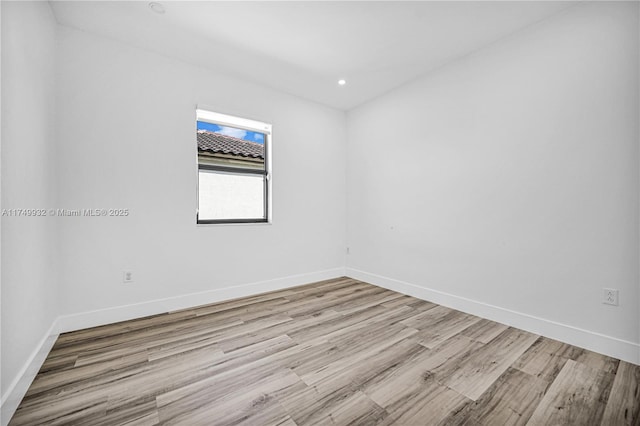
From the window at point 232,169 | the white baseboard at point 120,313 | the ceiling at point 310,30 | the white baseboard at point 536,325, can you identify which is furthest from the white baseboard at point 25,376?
the white baseboard at point 536,325

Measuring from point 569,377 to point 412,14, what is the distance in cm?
292

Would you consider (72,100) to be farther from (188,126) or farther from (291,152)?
(291,152)

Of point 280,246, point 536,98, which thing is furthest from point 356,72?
point 280,246

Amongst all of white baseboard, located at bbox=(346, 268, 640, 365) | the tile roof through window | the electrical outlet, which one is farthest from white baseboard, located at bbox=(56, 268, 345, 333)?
the electrical outlet

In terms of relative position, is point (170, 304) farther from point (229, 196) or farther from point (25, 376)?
point (229, 196)

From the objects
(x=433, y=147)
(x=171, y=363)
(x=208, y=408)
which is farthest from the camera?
(x=433, y=147)

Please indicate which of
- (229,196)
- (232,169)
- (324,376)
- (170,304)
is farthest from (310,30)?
(170,304)

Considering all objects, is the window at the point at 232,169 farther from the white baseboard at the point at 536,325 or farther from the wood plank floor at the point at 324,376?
the white baseboard at the point at 536,325

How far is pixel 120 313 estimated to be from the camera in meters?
2.62

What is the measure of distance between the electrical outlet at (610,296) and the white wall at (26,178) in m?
3.90

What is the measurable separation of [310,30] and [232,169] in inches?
71.6

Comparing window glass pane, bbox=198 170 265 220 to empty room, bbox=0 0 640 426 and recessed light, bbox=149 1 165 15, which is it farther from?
recessed light, bbox=149 1 165 15

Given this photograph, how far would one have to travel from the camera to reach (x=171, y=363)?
6.31 feet

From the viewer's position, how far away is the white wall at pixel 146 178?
2441 mm
